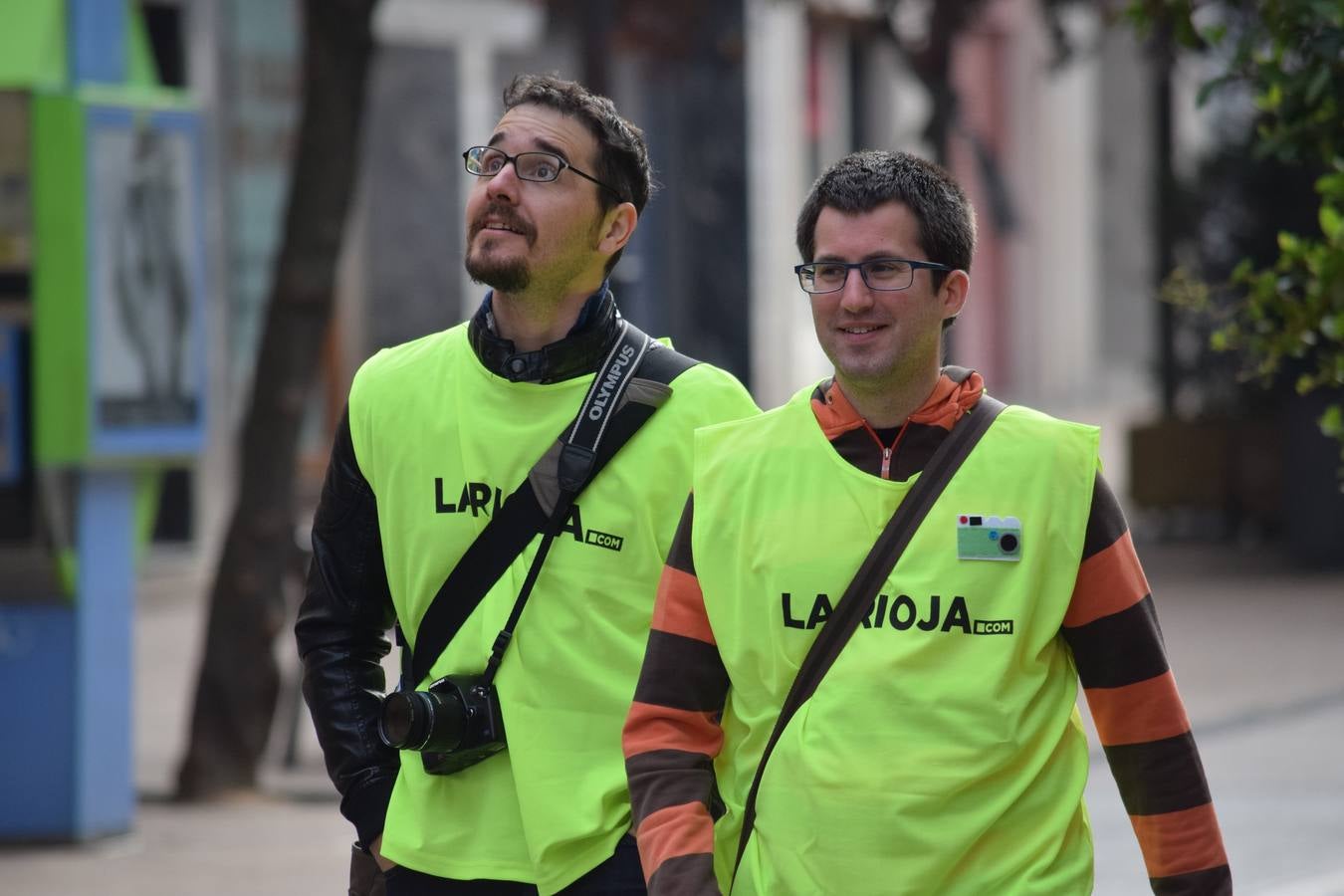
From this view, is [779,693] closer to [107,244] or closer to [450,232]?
[107,244]

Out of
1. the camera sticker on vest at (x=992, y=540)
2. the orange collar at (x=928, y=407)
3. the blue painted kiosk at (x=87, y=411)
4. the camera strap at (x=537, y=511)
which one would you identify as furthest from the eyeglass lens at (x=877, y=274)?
the blue painted kiosk at (x=87, y=411)

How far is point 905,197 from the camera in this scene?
282 centimetres

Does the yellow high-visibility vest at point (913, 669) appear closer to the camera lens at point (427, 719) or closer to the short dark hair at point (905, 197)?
the short dark hair at point (905, 197)

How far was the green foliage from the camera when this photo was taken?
14.1 ft

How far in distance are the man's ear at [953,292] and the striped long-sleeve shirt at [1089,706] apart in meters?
0.10

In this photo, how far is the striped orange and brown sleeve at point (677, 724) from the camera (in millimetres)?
2771

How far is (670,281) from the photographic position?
23.0 metres

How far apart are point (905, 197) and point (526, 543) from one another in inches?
31.0

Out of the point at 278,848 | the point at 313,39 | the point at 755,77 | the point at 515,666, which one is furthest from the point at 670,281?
the point at 515,666

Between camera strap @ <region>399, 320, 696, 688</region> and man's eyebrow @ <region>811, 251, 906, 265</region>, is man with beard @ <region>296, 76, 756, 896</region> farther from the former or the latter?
man's eyebrow @ <region>811, 251, 906, 265</region>

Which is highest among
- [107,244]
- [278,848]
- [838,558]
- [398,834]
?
[107,244]

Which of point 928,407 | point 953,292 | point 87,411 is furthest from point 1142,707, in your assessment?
point 87,411

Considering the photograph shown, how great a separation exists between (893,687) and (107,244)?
5.52 m

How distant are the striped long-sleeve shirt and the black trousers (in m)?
0.34
